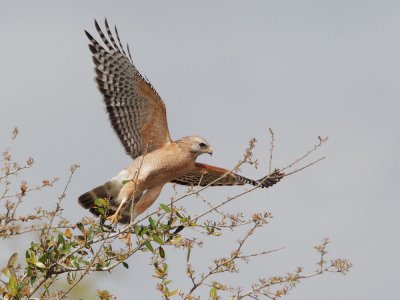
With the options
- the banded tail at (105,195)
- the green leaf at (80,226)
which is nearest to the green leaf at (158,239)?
the green leaf at (80,226)

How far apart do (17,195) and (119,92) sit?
3.21 m

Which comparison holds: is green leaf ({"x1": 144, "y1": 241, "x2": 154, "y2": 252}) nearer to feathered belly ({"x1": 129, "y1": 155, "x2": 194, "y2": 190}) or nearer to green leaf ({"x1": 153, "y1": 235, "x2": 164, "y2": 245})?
green leaf ({"x1": 153, "y1": 235, "x2": 164, "y2": 245})

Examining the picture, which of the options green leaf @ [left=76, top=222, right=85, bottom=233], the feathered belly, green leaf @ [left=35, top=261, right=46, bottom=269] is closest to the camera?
green leaf @ [left=35, top=261, right=46, bottom=269]

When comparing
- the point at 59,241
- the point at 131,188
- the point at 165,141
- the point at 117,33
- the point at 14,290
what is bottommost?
the point at 14,290

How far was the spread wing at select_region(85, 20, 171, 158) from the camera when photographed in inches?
366

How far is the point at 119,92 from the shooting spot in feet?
31.1

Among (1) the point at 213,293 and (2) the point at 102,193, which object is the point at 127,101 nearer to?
(2) the point at 102,193

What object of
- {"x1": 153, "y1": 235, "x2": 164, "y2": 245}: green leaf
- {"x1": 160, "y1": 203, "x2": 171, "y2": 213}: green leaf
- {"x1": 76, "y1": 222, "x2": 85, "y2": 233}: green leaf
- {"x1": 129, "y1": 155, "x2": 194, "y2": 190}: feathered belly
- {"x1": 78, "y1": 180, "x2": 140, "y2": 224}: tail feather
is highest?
{"x1": 129, "y1": 155, "x2": 194, "y2": 190}: feathered belly

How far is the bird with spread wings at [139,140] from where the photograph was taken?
8867 mm

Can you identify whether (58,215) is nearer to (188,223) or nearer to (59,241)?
(59,241)

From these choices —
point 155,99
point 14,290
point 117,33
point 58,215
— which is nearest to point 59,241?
point 58,215

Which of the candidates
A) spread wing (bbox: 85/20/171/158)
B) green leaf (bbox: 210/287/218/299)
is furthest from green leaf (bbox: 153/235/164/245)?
spread wing (bbox: 85/20/171/158)

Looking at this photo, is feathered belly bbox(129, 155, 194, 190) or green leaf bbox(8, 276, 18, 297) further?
feathered belly bbox(129, 155, 194, 190)

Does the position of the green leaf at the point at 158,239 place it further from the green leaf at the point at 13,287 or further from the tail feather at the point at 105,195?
the tail feather at the point at 105,195
